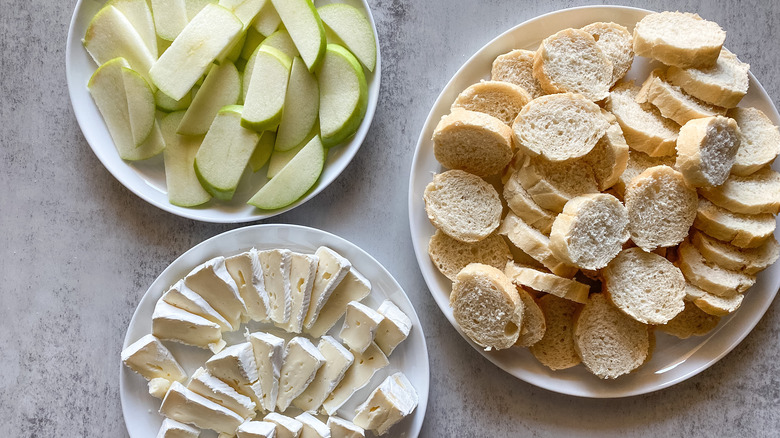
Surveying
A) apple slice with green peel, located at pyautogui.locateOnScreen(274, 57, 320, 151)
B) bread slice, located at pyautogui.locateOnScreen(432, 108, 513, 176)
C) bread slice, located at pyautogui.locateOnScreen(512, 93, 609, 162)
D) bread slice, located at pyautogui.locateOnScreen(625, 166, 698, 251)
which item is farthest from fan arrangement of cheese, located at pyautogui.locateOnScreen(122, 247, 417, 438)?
bread slice, located at pyautogui.locateOnScreen(625, 166, 698, 251)

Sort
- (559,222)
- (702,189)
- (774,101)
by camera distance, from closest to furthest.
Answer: (559,222), (702,189), (774,101)

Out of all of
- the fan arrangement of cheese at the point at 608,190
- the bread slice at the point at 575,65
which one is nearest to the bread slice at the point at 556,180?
the fan arrangement of cheese at the point at 608,190

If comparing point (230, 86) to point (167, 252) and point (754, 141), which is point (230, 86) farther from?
point (754, 141)

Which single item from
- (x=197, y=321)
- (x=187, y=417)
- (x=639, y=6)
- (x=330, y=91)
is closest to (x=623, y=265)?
(x=639, y=6)

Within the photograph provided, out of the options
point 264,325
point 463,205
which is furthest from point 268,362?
point 463,205

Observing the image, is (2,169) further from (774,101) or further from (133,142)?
(774,101)

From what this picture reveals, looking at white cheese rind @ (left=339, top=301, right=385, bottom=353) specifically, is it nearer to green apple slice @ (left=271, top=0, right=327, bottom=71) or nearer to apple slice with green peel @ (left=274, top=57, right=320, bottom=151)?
apple slice with green peel @ (left=274, top=57, right=320, bottom=151)
